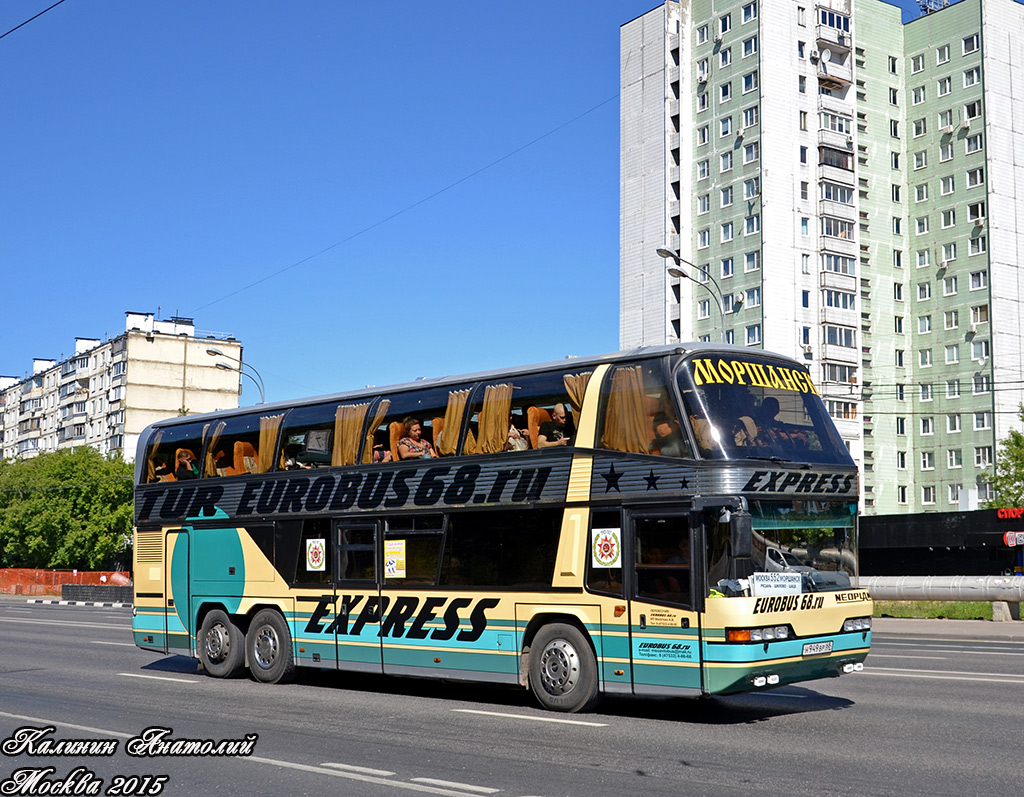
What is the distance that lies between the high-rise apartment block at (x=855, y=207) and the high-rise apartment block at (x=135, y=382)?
51995 millimetres

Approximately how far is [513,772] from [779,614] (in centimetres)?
399

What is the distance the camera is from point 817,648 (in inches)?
489

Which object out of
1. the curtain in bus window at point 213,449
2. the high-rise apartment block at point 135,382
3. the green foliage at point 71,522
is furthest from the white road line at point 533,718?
the high-rise apartment block at point 135,382

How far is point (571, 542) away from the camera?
43.4 ft

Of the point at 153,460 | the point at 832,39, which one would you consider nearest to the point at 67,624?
the point at 153,460

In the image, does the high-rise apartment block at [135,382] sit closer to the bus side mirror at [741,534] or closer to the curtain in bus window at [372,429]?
the curtain in bus window at [372,429]

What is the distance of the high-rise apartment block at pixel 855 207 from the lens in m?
70.2

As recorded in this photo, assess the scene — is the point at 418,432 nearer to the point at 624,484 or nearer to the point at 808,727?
the point at 624,484

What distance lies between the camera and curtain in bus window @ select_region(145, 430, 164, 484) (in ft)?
62.5

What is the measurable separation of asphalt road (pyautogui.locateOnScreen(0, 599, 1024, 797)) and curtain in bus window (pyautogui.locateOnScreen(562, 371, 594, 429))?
10.9ft

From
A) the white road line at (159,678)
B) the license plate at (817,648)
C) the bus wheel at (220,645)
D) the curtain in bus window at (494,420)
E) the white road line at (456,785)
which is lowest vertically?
the white road line at (159,678)

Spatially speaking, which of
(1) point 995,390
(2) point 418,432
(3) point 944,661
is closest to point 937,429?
(1) point 995,390

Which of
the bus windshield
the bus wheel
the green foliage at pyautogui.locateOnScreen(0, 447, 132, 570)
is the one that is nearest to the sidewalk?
the bus windshield

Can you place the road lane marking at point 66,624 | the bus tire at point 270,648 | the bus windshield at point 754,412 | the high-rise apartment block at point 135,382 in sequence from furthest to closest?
the high-rise apartment block at point 135,382
the road lane marking at point 66,624
the bus tire at point 270,648
the bus windshield at point 754,412
